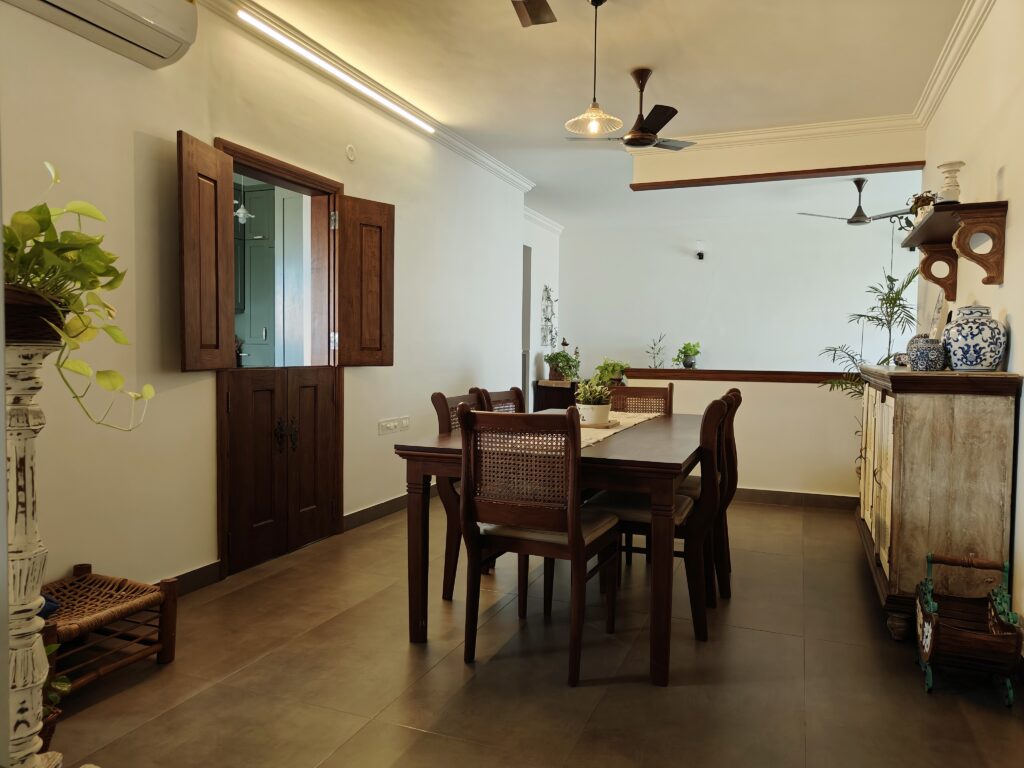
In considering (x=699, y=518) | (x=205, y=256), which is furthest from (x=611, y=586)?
(x=205, y=256)

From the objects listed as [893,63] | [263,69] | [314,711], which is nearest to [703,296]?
[893,63]

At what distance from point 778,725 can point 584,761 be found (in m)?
0.65

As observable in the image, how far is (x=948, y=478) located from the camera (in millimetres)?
2674

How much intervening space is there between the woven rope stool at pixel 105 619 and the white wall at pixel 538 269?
6.09 meters

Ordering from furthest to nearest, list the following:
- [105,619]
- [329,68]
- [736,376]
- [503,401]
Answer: [736,376]
[329,68]
[503,401]
[105,619]

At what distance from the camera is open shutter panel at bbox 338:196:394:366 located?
4195 millimetres

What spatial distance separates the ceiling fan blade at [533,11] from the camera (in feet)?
9.91

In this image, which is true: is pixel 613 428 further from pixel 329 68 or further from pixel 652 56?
pixel 329 68

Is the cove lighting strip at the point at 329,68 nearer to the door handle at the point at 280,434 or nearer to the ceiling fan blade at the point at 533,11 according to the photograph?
the ceiling fan blade at the point at 533,11

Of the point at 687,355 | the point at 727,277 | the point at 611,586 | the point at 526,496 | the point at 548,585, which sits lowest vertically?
the point at 548,585

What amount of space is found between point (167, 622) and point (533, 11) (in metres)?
2.93

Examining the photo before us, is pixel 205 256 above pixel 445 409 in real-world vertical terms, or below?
above

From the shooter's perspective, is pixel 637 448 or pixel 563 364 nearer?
pixel 637 448

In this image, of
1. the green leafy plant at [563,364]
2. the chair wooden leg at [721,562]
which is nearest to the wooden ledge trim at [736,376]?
the chair wooden leg at [721,562]
